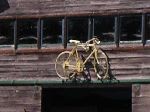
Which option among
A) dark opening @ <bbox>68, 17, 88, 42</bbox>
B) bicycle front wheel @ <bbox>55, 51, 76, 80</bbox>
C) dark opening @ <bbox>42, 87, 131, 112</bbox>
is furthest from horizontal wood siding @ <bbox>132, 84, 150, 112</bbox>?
dark opening @ <bbox>68, 17, 88, 42</bbox>

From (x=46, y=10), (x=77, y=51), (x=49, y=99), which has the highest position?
(x=46, y=10)

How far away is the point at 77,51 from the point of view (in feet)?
79.3

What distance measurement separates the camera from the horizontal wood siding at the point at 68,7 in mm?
23953

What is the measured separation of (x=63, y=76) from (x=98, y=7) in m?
2.85

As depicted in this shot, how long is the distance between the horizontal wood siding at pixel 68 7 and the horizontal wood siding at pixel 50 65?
1.48 meters

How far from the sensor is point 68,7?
2472 centimetres

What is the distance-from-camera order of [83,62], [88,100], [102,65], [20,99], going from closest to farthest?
[102,65]
[83,62]
[20,99]
[88,100]

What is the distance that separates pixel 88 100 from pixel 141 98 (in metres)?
3.63

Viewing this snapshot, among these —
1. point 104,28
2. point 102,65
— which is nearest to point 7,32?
point 104,28

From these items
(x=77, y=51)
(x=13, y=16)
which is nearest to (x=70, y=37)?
(x=77, y=51)

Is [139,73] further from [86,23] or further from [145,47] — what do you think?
[86,23]

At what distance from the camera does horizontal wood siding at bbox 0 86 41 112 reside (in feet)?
79.9

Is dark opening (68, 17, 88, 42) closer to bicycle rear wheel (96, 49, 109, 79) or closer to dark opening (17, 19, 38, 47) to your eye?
bicycle rear wheel (96, 49, 109, 79)

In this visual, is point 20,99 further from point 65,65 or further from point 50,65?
point 65,65
